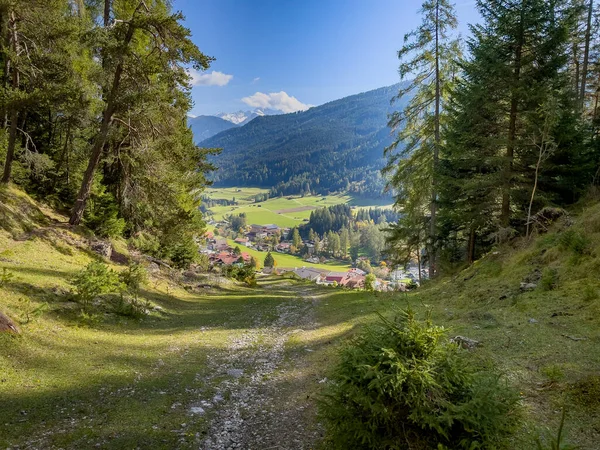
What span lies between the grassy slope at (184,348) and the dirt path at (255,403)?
0.29 m

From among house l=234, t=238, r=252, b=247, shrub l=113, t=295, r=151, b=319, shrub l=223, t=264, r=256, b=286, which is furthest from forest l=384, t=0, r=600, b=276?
house l=234, t=238, r=252, b=247

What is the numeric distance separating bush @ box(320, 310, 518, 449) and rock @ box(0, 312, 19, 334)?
6889mm

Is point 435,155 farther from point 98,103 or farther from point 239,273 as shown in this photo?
point 239,273

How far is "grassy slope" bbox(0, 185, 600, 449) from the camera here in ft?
15.7

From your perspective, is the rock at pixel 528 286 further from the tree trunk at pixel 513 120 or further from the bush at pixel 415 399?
the bush at pixel 415 399

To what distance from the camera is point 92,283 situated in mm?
9680

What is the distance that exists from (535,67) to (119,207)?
899 inches

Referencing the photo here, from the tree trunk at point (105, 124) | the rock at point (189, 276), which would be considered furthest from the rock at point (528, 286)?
the rock at point (189, 276)

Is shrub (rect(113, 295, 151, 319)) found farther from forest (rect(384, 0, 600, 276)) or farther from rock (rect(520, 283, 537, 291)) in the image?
forest (rect(384, 0, 600, 276))

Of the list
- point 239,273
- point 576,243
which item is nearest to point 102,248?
point 239,273

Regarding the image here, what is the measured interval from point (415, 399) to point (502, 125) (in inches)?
617

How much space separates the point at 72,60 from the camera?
1680 centimetres

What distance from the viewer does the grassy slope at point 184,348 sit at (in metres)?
4.77

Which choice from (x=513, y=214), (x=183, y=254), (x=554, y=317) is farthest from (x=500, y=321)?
(x=183, y=254)
